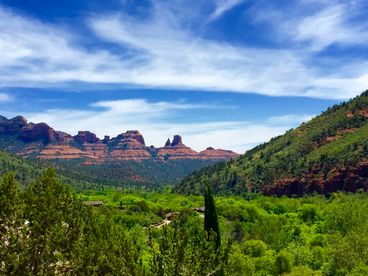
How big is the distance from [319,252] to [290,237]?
21.9 meters

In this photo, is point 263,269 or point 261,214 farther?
point 261,214

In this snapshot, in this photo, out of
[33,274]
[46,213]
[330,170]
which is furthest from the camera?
[330,170]

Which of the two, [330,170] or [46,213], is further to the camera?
[330,170]

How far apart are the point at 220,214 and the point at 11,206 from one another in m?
116

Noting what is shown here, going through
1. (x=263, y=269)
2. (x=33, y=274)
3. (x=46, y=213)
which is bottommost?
(x=263, y=269)

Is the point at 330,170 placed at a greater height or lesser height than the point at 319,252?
greater

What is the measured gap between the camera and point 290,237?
10025 cm

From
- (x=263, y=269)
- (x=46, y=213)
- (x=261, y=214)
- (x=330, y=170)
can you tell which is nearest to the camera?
(x=46, y=213)

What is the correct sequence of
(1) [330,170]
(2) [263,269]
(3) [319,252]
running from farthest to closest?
(1) [330,170], (3) [319,252], (2) [263,269]

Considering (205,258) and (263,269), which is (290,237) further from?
(205,258)

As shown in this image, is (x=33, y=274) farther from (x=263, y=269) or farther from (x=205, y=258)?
(x=263, y=269)

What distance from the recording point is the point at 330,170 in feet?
593

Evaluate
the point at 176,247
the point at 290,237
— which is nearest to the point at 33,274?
the point at 176,247

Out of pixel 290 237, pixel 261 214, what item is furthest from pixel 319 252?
pixel 261 214
